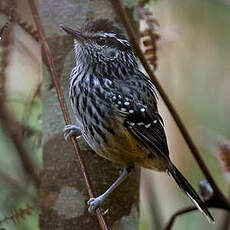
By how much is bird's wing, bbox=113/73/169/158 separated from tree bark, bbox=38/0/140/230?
19cm

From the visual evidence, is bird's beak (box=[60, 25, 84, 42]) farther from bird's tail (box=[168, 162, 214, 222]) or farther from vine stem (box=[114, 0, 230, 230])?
bird's tail (box=[168, 162, 214, 222])

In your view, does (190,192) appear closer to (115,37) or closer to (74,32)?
(115,37)

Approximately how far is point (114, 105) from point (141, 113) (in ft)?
0.49

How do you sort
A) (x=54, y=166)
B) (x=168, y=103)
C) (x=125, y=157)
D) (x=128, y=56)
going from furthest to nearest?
(x=128, y=56) → (x=125, y=157) → (x=54, y=166) → (x=168, y=103)

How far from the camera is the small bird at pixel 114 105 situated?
288 centimetres

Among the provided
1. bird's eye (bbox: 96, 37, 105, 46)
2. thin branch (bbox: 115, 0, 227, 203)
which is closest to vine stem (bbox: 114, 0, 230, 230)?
thin branch (bbox: 115, 0, 227, 203)

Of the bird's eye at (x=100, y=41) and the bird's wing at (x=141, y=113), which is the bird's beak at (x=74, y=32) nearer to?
the bird's eye at (x=100, y=41)

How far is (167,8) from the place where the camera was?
433 centimetres

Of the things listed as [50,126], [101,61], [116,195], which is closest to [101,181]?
[116,195]

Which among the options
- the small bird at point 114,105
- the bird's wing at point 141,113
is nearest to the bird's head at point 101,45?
the small bird at point 114,105

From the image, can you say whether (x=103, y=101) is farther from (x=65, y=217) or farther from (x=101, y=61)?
(x=65, y=217)

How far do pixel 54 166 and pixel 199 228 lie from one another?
220 cm

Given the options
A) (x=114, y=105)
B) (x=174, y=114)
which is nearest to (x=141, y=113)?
(x=114, y=105)

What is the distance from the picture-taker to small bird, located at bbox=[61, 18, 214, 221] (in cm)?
288
